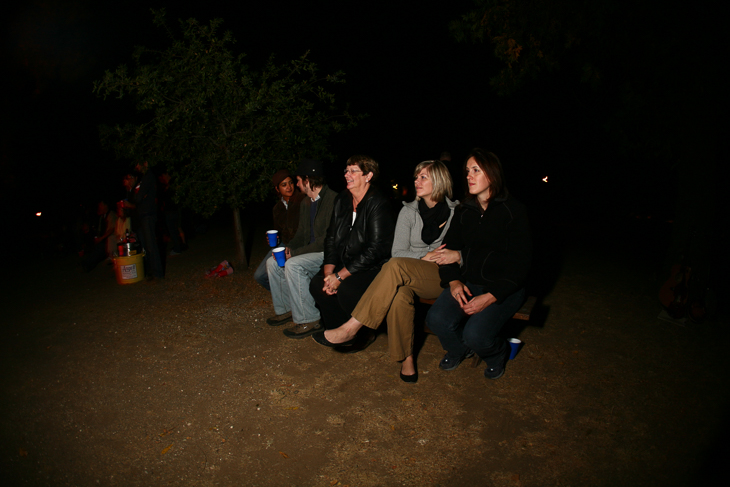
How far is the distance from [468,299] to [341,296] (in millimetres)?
1163

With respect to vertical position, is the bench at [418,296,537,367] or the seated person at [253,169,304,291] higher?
the seated person at [253,169,304,291]

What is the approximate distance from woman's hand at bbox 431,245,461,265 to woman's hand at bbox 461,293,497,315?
17.7 inches

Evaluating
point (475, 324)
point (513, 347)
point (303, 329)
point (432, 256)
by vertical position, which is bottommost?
point (513, 347)

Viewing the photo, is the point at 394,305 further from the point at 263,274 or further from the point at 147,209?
the point at 147,209

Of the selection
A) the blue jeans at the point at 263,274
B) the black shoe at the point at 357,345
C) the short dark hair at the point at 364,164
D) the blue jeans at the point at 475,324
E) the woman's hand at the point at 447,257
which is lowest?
the black shoe at the point at 357,345

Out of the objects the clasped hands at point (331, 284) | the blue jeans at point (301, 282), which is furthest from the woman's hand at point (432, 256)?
the blue jeans at point (301, 282)

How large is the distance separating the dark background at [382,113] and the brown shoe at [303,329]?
4032 mm

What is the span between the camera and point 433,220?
4.00 m

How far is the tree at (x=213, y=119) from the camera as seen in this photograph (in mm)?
6109

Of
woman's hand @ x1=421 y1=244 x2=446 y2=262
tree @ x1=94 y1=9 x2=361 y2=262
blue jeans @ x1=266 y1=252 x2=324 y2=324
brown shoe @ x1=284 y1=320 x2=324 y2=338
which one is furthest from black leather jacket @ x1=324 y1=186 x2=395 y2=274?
tree @ x1=94 y1=9 x2=361 y2=262

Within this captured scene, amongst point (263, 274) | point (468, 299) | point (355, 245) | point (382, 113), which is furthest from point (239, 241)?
point (382, 113)

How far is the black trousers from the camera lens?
399cm

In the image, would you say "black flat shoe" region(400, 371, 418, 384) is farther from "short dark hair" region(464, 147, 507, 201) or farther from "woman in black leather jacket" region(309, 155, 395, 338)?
"short dark hair" region(464, 147, 507, 201)

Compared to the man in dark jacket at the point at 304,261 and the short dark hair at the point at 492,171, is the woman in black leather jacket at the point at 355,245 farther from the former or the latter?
Result: the short dark hair at the point at 492,171
